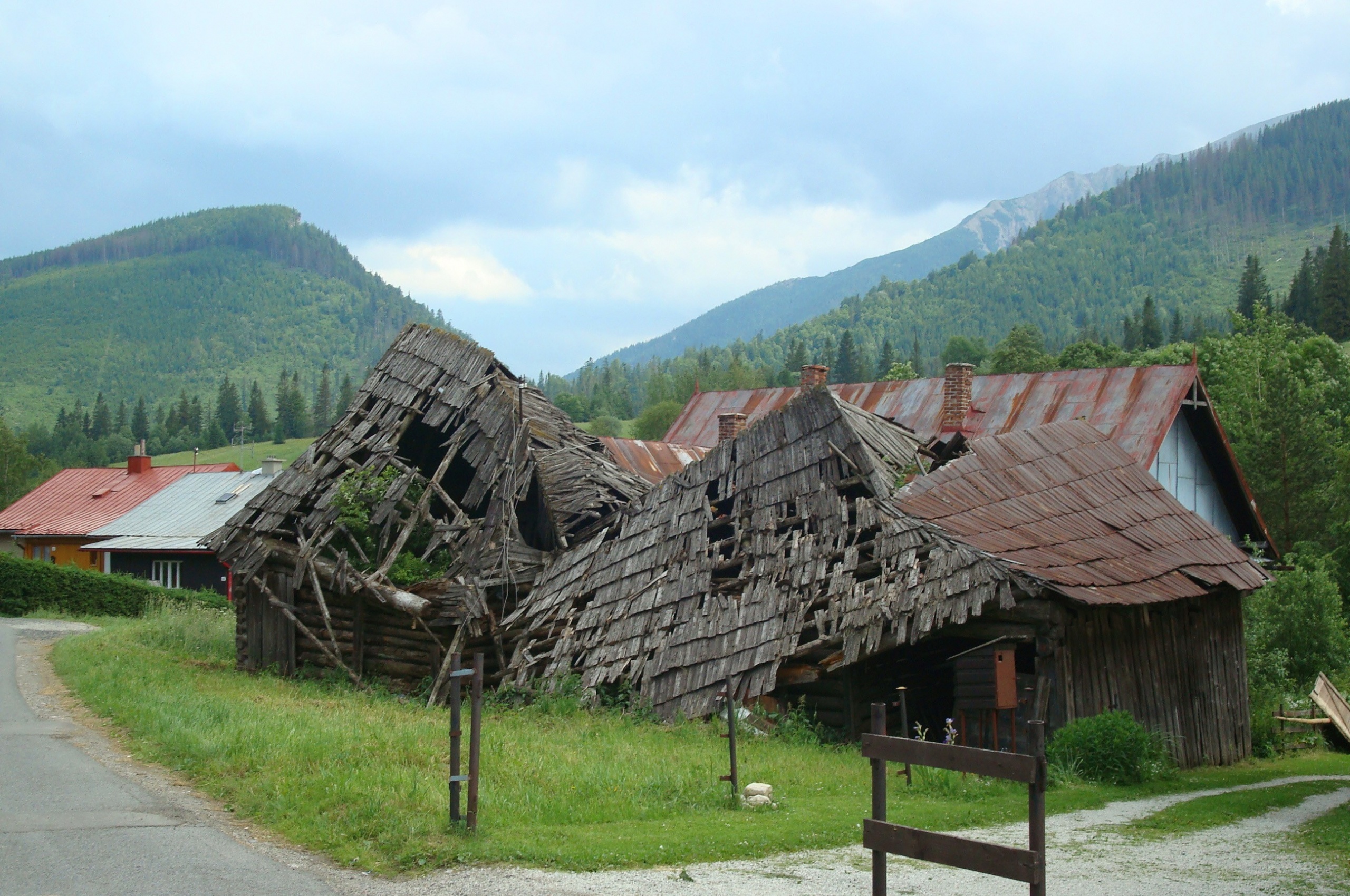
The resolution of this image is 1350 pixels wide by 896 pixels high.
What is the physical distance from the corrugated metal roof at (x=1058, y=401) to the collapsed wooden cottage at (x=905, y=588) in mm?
9151

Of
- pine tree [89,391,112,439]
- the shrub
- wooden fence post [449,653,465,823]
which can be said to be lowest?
wooden fence post [449,653,465,823]

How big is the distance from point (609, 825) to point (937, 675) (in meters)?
9.43

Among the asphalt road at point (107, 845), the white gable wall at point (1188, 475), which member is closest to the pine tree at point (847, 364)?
the white gable wall at point (1188, 475)

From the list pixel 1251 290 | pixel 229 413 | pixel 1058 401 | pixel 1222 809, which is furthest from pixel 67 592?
pixel 229 413

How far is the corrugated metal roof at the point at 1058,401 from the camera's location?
3077 cm

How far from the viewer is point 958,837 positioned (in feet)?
20.9

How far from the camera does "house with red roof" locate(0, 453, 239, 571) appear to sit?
5797 cm

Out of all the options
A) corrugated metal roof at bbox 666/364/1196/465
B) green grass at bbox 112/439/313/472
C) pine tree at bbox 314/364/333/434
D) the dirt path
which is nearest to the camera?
the dirt path

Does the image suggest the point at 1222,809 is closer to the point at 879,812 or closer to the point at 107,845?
the point at 879,812

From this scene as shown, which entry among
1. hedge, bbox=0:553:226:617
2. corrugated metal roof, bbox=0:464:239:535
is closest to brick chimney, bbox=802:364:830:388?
hedge, bbox=0:553:226:617

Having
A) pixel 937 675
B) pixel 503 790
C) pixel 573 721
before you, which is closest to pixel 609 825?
pixel 503 790

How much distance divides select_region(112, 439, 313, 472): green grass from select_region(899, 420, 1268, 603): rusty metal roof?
356 feet

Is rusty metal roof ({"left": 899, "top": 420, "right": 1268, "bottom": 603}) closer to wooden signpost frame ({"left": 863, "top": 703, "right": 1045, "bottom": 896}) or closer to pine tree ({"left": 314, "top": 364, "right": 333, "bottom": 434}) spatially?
wooden signpost frame ({"left": 863, "top": 703, "right": 1045, "bottom": 896})

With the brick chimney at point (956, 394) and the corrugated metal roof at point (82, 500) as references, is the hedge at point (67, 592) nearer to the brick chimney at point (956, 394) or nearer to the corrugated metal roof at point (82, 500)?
the corrugated metal roof at point (82, 500)
